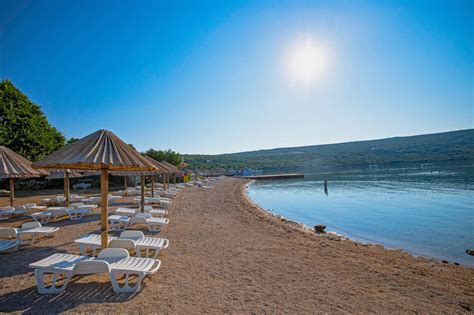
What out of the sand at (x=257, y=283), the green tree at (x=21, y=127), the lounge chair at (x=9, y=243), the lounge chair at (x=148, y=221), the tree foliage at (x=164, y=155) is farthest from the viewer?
the tree foliage at (x=164, y=155)

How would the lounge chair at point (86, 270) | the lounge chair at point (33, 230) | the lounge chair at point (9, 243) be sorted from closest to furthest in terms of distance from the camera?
1. the lounge chair at point (86, 270)
2. the lounge chair at point (9, 243)
3. the lounge chair at point (33, 230)

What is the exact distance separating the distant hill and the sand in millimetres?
76615

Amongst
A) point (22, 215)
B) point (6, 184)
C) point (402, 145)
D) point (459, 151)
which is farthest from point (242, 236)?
point (402, 145)

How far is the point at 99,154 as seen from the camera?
4.16m

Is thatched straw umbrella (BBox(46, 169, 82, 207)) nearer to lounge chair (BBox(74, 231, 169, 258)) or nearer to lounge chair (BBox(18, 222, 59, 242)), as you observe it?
lounge chair (BBox(18, 222, 59, 242))

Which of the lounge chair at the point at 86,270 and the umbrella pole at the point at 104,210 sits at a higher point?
the umbrella pole at the point at 104,210

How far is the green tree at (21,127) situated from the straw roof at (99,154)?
58.4ft

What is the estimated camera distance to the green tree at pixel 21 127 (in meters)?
18.1

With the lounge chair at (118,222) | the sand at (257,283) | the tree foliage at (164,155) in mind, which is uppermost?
the tree foliage at (164,155)

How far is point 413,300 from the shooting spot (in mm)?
3660

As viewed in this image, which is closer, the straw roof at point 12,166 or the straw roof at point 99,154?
the straw roof at point 99,154

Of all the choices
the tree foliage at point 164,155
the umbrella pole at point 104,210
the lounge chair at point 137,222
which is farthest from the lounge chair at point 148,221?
the tree foliage at point 164,155

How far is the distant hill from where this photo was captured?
8262cm

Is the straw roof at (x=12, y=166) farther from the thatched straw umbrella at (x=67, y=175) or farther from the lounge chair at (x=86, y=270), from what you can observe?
the lounge chair at (x=86, y=270)
